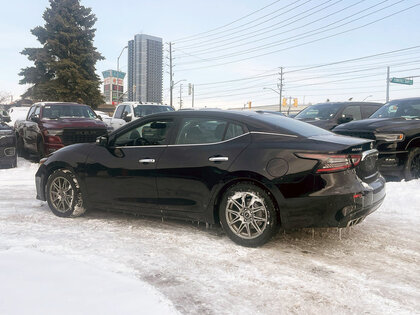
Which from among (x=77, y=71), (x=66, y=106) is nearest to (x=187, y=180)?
(x=66, y=106)

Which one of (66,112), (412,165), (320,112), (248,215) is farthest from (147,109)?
(248,215)

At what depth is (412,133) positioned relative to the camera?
724 centimetres

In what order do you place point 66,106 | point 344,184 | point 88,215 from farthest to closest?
point 66,106, point 88,215, point 344,184

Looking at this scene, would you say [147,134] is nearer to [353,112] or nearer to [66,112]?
[353,112]

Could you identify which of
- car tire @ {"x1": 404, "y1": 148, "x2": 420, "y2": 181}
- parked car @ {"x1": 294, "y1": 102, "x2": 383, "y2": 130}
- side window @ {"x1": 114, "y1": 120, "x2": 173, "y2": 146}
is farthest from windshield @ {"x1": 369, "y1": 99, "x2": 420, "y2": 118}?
side window @ {"x1": 114, "y1": 120, "x2": 173, "y2": 146}

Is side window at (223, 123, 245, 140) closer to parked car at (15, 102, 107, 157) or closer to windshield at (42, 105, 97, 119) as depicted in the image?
parked car at (15, 102, 107, 157)

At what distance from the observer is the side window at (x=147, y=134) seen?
186 inches

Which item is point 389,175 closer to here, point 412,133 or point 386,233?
point 412,133

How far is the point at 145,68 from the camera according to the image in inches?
3307

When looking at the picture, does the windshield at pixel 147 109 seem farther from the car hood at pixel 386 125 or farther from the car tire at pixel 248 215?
the car tire at pixel 248 215

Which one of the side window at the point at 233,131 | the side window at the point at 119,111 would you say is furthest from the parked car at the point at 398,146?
the side window at the point at 119,111

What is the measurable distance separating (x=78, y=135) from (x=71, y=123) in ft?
1.77

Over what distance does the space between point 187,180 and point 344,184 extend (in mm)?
1700

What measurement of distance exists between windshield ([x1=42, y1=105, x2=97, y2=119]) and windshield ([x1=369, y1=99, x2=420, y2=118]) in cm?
852
